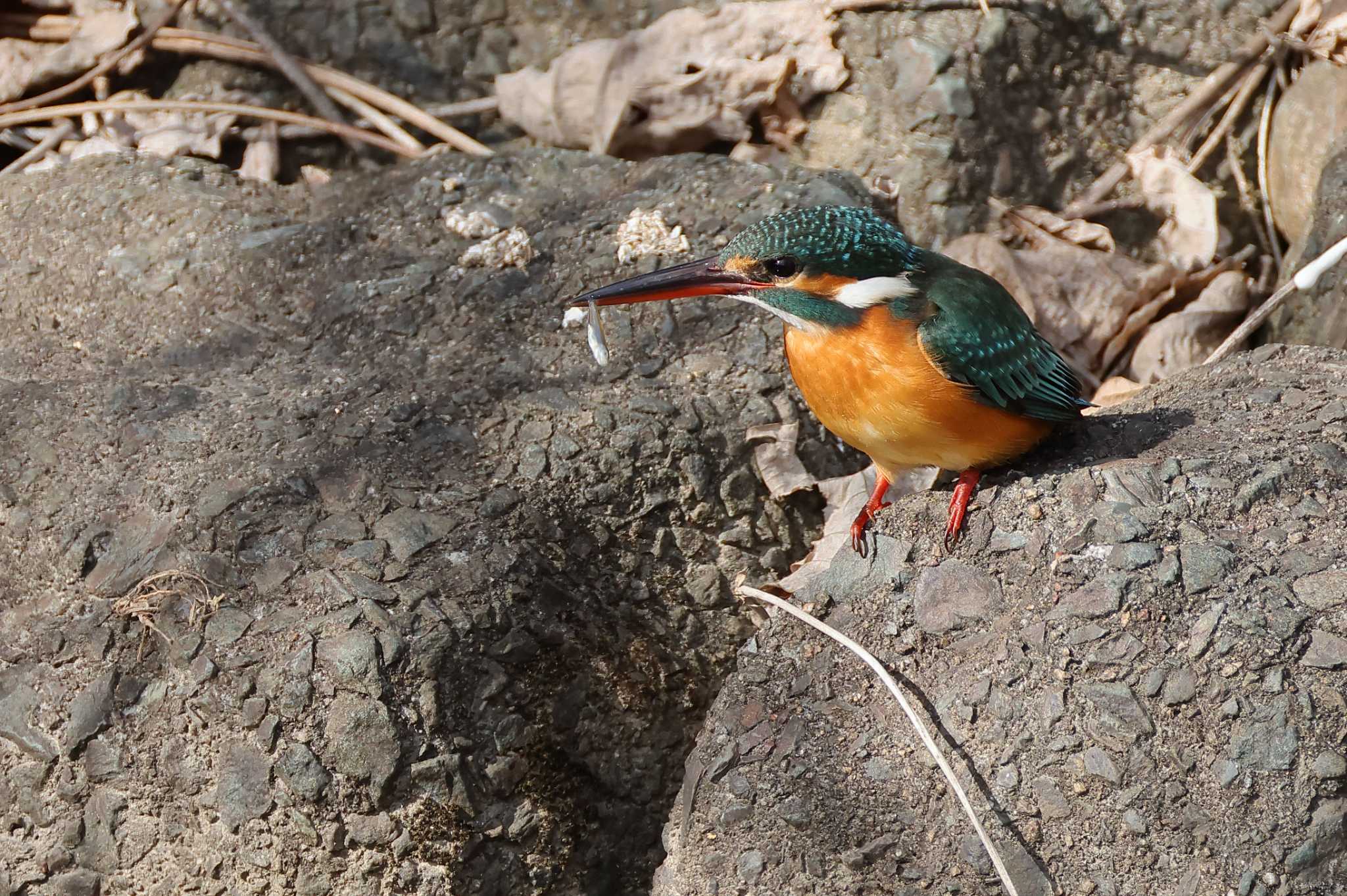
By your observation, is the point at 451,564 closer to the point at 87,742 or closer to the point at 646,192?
the point at 87,742

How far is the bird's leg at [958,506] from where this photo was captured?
2.96 meters

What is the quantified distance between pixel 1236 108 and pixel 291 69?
3.63 metres

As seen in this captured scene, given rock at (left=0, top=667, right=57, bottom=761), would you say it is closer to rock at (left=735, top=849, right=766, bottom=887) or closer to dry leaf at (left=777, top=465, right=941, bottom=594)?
rock at (left=735, top=849, right=766, bottom=887)

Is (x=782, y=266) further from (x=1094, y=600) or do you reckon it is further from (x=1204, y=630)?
(x=1204, y=630)

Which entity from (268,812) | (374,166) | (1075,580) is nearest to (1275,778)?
(1075,580)

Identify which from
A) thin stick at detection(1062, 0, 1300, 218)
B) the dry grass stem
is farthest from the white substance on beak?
thin stick at detection(1062, 0, 1300, 218)

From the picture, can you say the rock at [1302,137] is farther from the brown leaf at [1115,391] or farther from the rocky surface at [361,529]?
the rocky surface at [361,529]

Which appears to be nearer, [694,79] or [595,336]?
[595,336]

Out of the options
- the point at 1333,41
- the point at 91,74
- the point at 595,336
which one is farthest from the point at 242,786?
the point at 1333,41

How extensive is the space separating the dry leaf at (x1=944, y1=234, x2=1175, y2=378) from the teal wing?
38.7 inches

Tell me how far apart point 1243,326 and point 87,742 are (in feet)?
10.6

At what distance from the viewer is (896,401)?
303cm

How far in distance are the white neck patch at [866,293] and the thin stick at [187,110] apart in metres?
2.27

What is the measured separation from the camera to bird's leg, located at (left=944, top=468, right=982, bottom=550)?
9.70ft
